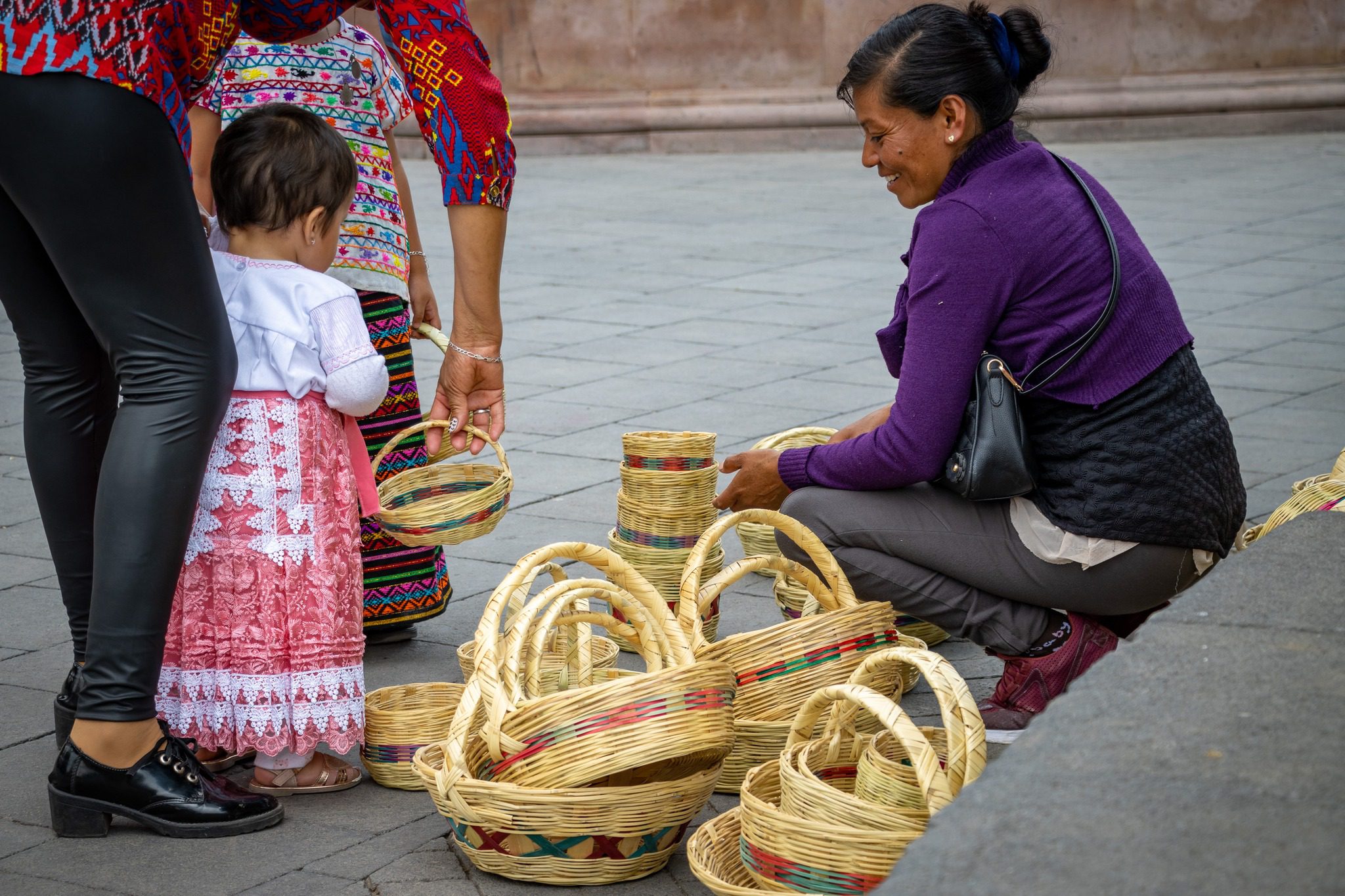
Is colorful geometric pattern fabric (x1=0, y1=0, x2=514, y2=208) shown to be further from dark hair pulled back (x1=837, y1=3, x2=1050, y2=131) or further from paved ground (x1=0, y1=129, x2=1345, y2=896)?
paved ground (x1=0, y1=129, x2=1345, y2=896)

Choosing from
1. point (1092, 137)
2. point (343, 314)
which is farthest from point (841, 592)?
point (1092, 137)

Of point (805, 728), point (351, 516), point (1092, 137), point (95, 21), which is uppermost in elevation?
point (95, 21)

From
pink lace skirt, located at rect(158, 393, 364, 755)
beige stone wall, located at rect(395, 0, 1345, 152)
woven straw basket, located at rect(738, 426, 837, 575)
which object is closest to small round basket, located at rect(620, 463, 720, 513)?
woven straw basket, located at rect(738, 426, 837, 575)

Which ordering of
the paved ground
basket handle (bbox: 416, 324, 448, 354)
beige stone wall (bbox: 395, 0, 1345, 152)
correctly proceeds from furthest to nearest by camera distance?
beige stone wall (bbox: 395, 0, 1345, 152), basket handle (bbox: 416, 324, 448, 354), the paved ground

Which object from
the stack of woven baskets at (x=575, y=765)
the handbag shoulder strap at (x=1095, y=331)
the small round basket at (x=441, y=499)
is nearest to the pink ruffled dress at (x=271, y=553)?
the small round basket at (x=441, y=499)

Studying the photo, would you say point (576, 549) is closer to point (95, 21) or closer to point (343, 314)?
point (343, 314)

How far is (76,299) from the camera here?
2375 millimetres

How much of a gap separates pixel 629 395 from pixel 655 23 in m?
9.22

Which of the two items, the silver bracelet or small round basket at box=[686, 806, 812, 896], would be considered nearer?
small round basket at box=[686, 806, 812, 896]

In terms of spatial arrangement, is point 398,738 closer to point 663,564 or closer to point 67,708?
point 67,708

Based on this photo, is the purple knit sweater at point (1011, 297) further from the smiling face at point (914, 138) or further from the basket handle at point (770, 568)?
the basket handle at point (770, 568)

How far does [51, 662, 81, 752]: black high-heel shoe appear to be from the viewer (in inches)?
107

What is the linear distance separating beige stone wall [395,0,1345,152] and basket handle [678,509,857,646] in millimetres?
11159

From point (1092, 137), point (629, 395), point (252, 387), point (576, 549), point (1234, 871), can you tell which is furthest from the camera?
point (1092, 137)
